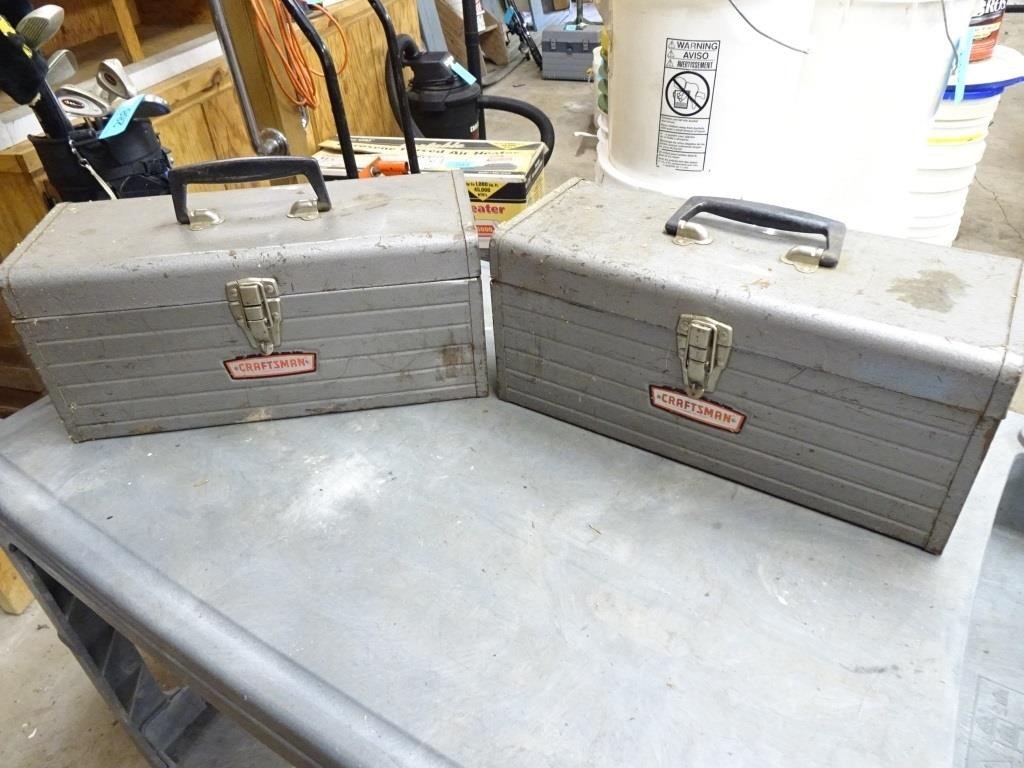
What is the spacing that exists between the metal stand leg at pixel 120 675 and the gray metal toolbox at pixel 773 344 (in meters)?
0.53

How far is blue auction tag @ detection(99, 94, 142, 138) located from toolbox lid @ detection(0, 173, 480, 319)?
19 centimetres

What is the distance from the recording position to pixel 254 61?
1.55 m

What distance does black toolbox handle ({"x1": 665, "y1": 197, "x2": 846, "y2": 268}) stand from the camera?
60 centimetres

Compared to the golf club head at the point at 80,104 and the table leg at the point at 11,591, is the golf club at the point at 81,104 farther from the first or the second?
the table leg at the point at 11,591

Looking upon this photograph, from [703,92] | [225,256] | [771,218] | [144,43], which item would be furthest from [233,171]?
[144,43]

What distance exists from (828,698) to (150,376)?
642mm

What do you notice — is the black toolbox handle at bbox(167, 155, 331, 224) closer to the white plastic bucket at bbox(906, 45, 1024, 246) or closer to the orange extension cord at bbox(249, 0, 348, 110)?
the orange extension cord at bbox(249, 0, 348, 110)

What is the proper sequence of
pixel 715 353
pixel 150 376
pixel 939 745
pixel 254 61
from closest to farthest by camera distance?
pixel 939 745
pixel 715 353
pixel 150 376
pixel 254 61

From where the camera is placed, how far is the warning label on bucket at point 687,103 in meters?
0.92

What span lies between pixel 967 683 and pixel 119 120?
1.06 metres

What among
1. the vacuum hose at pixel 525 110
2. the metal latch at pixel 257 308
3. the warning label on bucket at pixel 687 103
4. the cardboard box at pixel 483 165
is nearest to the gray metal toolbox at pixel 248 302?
the metal latch at pixel 257 308

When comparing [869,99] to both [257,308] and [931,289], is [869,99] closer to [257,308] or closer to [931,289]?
[931,289]

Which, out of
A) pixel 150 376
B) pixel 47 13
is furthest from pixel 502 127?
pixel 150 376

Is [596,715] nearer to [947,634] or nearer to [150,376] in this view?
[947,634]
